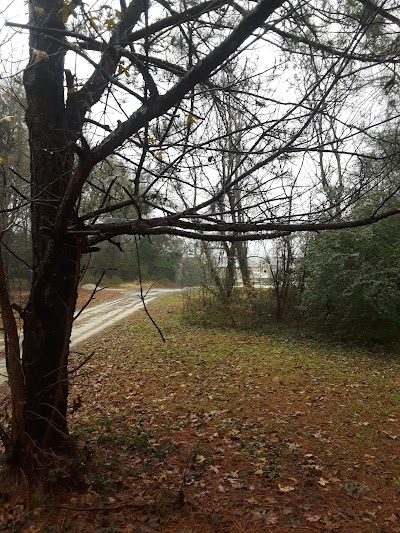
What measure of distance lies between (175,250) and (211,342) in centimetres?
2369

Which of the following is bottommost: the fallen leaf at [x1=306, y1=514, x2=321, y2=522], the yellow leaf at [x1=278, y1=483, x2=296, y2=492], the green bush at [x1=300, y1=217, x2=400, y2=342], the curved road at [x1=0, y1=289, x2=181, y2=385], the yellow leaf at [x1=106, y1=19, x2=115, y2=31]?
the fallen leaf at [x1=306, y1=514, x2=321, y2=522]

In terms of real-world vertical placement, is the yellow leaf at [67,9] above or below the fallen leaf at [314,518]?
above

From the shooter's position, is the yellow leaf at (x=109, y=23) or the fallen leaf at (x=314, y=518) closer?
the yellow leaf at (x=109, y=23)

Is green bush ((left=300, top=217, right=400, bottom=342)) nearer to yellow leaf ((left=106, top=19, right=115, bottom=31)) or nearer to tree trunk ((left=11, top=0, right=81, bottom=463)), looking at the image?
tree trunk ((left=11, top=0, right=81, bottom=463))

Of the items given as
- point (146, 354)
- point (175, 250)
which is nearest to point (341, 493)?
point (146, 354)

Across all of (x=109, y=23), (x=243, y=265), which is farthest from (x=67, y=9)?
(x=243, y=265)

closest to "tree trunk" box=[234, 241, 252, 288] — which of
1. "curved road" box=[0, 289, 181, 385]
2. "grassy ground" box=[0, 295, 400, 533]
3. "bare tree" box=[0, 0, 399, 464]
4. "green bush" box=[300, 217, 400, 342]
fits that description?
"green bush" box=[300, 217, 400, 342]

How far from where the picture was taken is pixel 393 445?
4.46 metres

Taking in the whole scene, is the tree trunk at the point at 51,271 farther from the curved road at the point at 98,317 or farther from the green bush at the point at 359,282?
the green bush at the point at 359,282

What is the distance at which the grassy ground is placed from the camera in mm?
3109

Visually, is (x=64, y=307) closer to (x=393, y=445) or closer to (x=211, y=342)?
(x=393, y=445)

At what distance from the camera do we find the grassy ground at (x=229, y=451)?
3109mm

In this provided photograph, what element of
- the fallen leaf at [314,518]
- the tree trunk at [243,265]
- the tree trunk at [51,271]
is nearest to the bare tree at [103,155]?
the tree trunk at [51,271]

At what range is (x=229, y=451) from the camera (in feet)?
14.1
